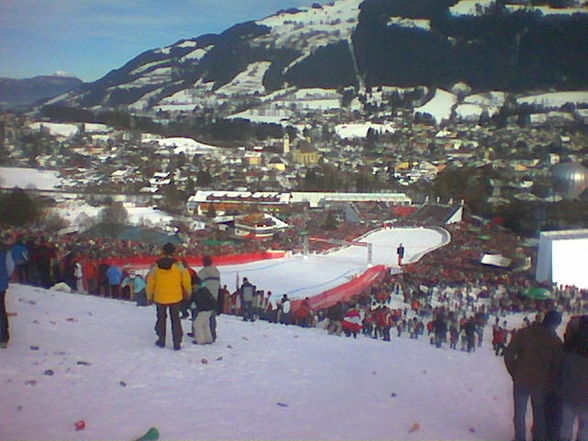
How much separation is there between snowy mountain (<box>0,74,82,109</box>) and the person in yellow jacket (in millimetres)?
983

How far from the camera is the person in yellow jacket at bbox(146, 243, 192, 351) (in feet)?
8.14

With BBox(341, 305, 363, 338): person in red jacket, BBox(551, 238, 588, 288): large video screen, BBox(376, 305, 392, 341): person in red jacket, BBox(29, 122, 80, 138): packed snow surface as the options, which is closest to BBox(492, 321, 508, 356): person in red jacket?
BBox(551, 238, 588, 288): large video screen

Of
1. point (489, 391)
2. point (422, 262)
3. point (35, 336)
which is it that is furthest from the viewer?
point (422, 262)

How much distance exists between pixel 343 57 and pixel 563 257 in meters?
1.33

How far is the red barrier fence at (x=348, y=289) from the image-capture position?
10.5ft

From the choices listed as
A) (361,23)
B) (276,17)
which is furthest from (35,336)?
(361,23)

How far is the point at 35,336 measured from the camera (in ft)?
8.56

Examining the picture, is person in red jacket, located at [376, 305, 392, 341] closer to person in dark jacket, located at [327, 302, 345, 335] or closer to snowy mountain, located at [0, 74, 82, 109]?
person in dark jacket, located at [327, 302, 345, 335]

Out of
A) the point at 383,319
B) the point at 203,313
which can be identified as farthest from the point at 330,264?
the point at 203,313

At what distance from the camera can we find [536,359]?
1862mm

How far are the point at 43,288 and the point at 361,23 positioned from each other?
220 cm

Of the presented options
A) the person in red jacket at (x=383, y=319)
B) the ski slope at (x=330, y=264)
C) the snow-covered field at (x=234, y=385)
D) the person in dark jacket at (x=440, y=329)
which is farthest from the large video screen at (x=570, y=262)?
the person in red jacket at (x=383, y=319)

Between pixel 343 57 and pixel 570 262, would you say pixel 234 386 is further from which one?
pixel 343 57

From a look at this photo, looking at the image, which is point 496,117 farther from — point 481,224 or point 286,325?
point 286,325
